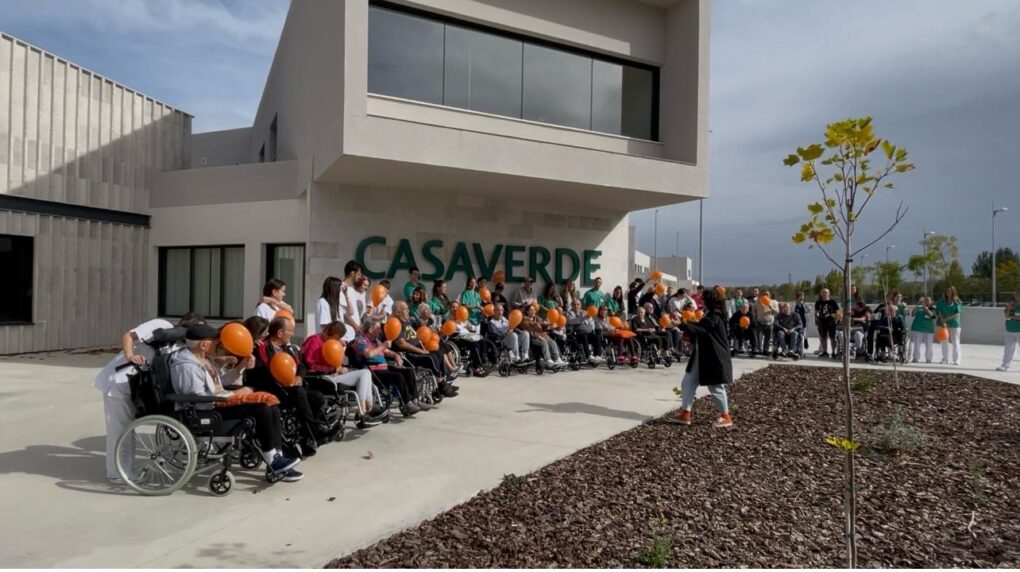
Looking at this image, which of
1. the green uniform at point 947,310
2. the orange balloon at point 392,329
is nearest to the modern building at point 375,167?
the orange balloon at point 392,329

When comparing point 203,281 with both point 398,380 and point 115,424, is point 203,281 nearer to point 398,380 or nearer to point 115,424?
point 398,380

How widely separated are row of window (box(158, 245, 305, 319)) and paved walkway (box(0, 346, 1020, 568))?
5.07 m

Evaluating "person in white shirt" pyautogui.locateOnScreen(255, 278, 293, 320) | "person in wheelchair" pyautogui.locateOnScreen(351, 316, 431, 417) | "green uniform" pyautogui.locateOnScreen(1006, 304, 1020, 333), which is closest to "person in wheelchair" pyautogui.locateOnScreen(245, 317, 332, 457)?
"person in white shirt" pyautogui.locateOnScreen(255, 278, 293, 320)

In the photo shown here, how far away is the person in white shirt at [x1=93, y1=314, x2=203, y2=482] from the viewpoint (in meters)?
4.96

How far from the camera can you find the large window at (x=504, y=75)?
1245 centimetres

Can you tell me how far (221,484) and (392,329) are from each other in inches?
121

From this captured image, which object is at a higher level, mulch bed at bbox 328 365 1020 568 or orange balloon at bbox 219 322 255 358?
orange balloon at bbox 219 322 255 358

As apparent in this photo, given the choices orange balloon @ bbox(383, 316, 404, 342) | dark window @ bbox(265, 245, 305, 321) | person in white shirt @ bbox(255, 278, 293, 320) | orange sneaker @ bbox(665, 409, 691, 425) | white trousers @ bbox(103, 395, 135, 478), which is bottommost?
orange sneaker @ bbox(665, 409, 691, 425)

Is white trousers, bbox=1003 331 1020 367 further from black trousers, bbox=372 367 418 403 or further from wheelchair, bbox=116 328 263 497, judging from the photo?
wheelchair, bbox=116 328 263 497

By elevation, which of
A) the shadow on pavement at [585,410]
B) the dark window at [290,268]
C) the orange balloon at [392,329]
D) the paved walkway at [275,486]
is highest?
the dark window at [290,268]

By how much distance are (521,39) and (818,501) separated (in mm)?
12009

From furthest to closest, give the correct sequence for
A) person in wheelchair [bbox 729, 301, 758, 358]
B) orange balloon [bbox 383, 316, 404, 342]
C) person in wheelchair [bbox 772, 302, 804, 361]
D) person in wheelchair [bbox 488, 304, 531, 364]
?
person in wheelchair [bbox 729, 301, 758, 358] → person in wheelchair [bbox 772, 302, 804, 361] → person in wheelchair [bbox 488, 304, 531, 364] → orange balloon [bbox 383, 316, 404, 342]

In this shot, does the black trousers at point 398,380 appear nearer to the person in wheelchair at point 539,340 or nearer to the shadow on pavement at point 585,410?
A: the shadow on pavement at point 585,410

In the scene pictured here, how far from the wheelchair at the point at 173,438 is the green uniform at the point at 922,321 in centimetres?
1577
